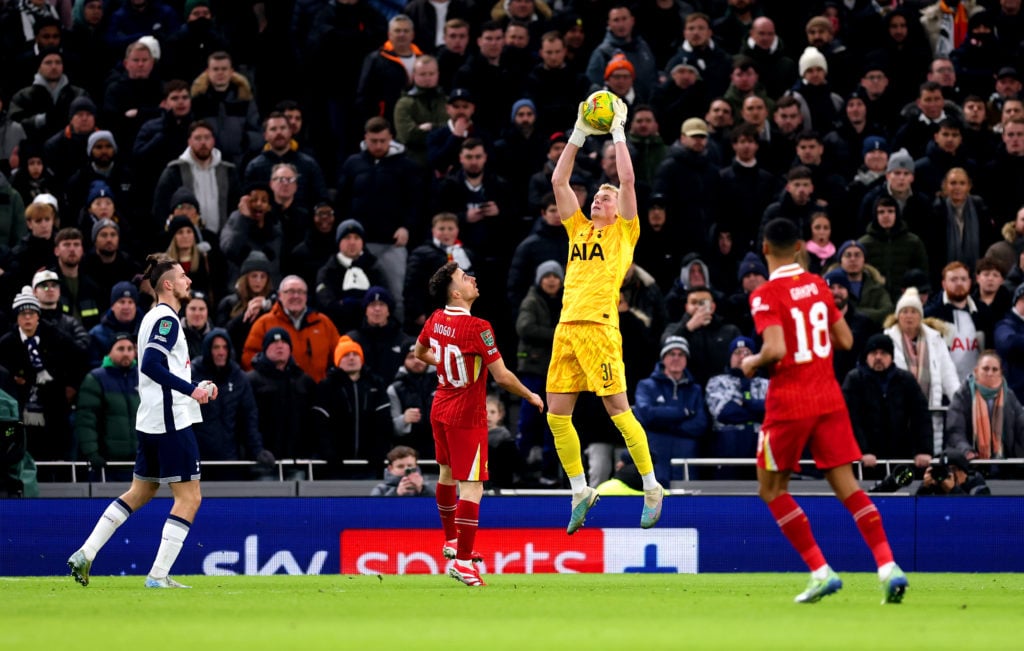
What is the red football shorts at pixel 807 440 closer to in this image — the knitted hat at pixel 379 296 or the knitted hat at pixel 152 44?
the knitted hat at pixel 379 296

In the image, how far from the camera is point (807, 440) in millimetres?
11594

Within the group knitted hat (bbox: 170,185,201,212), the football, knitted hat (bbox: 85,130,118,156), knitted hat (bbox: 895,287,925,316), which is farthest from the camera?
knitted hat (bbox: 85,130,118,156)

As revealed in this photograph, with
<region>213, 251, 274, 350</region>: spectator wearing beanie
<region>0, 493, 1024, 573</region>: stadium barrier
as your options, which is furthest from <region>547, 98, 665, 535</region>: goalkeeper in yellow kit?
<region>213, 251, 274, 350</region>: spectator wearing beanie

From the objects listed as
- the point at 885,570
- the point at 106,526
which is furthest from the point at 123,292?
the point at 885,570

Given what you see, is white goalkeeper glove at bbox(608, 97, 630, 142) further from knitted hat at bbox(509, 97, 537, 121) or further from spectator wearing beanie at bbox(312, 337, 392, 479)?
knitted hat at bbox(509, 97, 537, 121)

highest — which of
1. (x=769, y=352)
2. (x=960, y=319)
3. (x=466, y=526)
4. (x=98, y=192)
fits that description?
(x=98, y=192)

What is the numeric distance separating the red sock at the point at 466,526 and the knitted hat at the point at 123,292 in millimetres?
6467

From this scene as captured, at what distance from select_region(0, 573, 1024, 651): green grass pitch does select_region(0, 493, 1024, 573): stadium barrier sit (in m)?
1.95

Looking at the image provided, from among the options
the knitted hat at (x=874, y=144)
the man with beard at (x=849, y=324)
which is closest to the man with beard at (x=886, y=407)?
the man with beard at (x=849, y=324)

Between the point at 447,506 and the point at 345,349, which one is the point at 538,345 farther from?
the point at 447,506

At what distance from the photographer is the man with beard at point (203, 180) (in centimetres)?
2150


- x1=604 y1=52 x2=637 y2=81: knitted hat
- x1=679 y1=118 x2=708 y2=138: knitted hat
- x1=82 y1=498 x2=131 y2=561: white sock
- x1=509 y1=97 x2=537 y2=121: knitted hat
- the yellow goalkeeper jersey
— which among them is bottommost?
x1=82 y1=498 x2=131 y2=561: white sock

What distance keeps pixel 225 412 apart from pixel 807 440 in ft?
28.3

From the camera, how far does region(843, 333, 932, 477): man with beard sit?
18.8 meters
